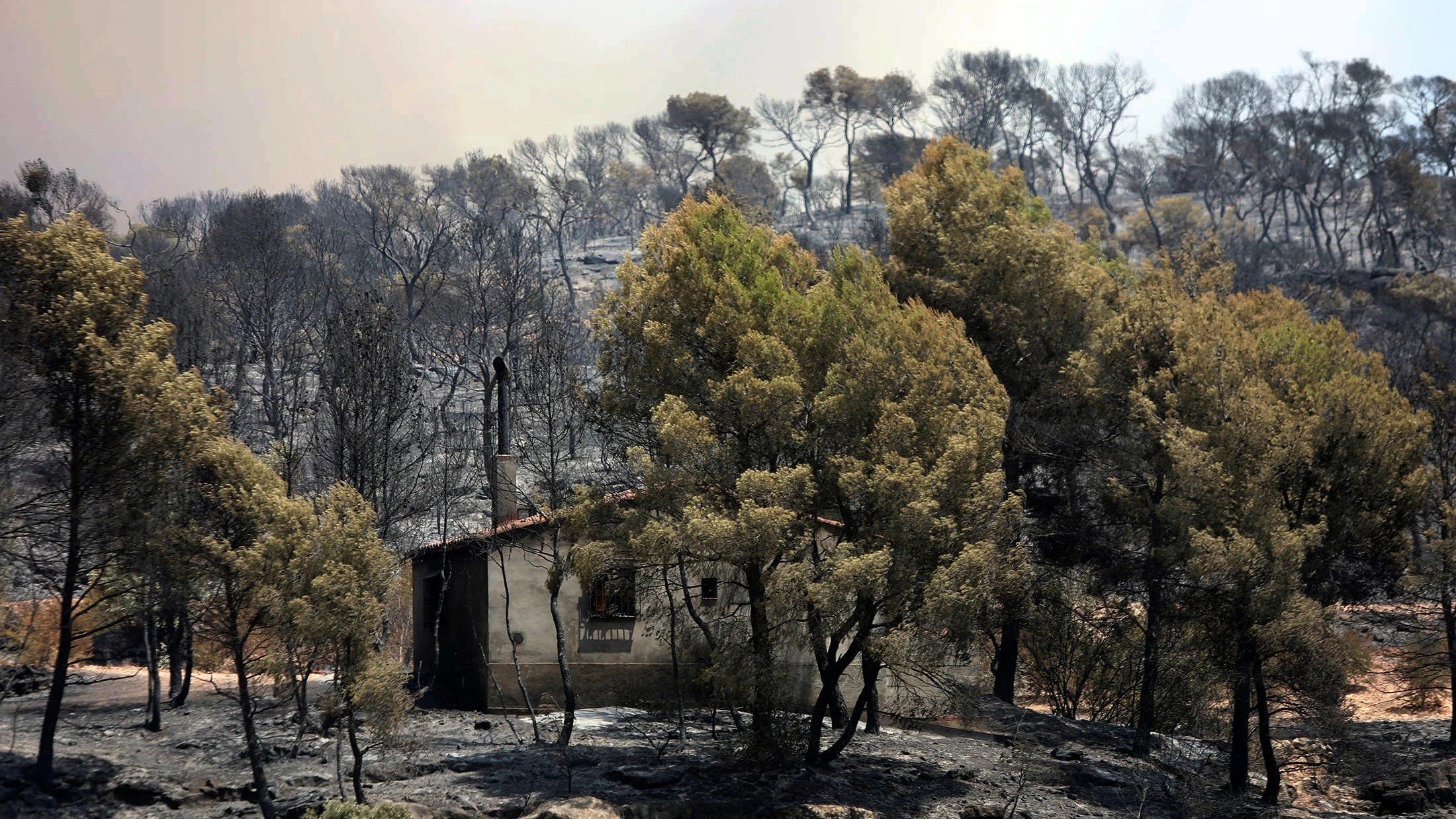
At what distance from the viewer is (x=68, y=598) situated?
2005 centimetres

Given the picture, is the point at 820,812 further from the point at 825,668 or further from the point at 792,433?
the point at 792,433

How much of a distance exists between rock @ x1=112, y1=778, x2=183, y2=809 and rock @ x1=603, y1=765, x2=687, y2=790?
709 centimetres

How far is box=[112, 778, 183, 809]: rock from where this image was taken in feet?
64.2

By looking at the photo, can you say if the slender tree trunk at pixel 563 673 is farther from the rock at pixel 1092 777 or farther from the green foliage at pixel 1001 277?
the green foliage at pixel 1001 277

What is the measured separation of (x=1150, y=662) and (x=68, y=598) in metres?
20.4

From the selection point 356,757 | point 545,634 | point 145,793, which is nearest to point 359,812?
point 356,757

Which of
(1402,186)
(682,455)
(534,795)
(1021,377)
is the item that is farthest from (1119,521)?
(1402,186)

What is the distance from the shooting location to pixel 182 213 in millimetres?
75250

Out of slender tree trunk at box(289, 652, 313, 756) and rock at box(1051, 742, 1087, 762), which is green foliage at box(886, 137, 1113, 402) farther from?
slender tree trunk at box(289, 652, 313, 756)

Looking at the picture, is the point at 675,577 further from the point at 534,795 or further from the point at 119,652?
the point at 119,652

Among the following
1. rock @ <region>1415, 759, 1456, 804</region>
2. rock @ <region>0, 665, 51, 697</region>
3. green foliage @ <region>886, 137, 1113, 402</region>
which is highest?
green foliage @ <region>886, 137, 1113, 402</region>

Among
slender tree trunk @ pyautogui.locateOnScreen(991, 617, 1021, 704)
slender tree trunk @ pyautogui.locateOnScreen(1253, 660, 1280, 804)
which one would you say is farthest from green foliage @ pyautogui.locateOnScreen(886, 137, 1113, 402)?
slender tree trunk @ pyautogui.locateOnScreen(1253, 660, 1280, 804)

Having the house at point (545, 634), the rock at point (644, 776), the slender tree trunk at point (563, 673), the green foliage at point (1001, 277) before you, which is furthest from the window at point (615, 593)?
the green foliage at point (1001, 277)

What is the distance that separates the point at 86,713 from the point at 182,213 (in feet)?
186
